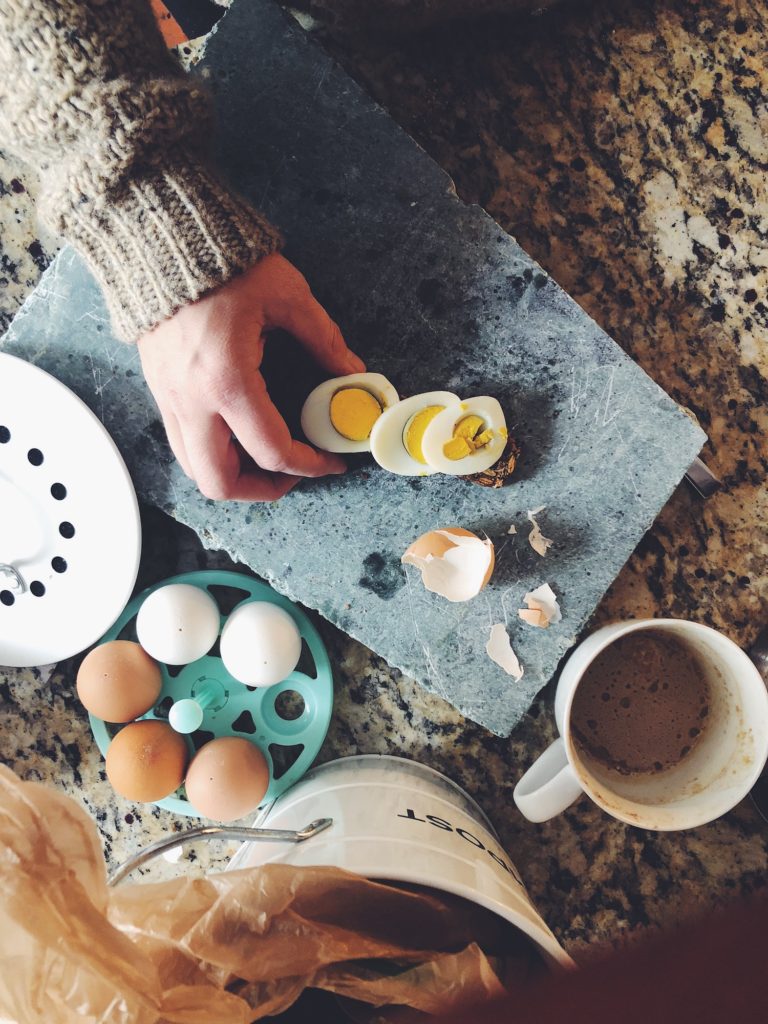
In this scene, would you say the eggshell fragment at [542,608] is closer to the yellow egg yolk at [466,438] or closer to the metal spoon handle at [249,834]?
the yellow egg yolk at [466,438]

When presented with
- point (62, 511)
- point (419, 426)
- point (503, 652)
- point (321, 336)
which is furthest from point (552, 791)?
point (62, 511)

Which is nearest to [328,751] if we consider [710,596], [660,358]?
[710,596]

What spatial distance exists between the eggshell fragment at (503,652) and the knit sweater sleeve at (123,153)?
49cm

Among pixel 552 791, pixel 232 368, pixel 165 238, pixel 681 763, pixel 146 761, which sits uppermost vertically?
pixel 165 238

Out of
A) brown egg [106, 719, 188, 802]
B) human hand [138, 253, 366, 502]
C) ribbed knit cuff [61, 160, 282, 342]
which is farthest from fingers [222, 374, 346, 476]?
brown egg [106, 719, 188, 802]

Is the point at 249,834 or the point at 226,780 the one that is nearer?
the point at 249,834

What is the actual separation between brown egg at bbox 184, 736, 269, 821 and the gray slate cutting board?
189 mm

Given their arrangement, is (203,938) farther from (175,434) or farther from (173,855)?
(175,434)

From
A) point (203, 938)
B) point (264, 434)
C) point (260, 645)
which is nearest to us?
point (203, 938)

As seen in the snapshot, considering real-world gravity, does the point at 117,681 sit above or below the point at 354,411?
below

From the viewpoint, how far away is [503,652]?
852 mm

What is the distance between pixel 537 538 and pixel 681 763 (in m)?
0.30

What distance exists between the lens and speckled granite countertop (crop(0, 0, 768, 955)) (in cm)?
82

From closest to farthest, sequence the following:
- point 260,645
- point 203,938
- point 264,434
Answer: point 203,938
point 264,434
point 260,645
